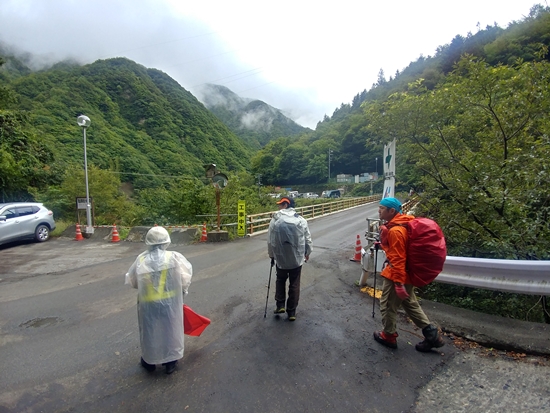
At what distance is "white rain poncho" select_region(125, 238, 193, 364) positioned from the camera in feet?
8.40

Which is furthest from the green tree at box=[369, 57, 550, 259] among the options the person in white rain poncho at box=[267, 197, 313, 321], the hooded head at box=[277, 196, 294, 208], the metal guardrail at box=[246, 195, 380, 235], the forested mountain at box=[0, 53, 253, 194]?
the forested mountain at box=[0, 53, 253, 194]

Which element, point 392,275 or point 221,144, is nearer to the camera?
point 392,275

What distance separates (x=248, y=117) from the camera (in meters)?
135

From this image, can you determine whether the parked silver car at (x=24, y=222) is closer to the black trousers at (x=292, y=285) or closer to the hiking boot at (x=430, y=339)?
the black trousers at (x=292, y=285)

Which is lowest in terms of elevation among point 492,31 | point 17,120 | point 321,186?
point 321,186

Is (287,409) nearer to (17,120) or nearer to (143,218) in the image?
(143,218)

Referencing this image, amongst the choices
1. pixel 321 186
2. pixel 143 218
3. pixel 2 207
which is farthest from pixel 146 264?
pixel 321 186

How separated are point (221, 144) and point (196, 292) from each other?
67844 mm

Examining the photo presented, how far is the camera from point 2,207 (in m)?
9.25

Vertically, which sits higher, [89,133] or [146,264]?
[89,133]

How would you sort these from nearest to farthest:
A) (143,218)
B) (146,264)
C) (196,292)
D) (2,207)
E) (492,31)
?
(146,264)
(196,292)
(2,207)
(143,218)
(492,31)

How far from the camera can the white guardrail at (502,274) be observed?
9.96 feet

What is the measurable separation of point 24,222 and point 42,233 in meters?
0.87

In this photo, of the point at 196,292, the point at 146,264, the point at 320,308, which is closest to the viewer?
the point at 146,264
